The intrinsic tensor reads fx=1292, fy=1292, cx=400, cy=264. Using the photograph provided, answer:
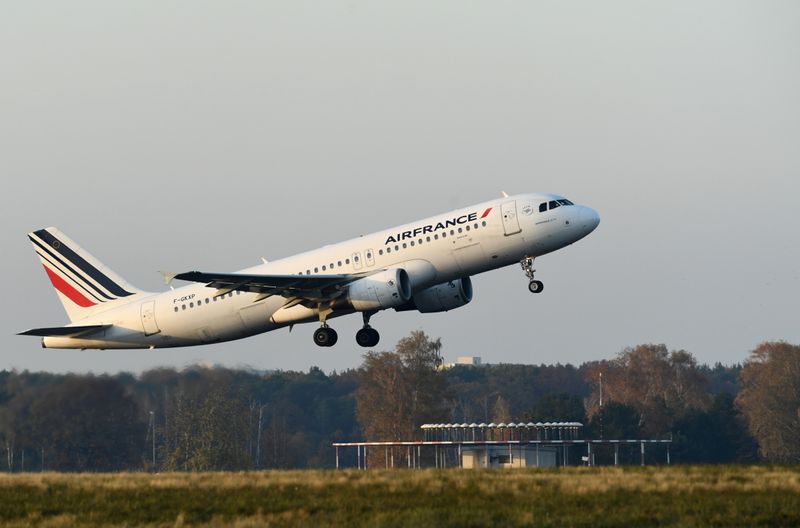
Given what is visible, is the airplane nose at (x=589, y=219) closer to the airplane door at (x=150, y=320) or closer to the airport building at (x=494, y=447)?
the airplane door at (x=150, y=320)

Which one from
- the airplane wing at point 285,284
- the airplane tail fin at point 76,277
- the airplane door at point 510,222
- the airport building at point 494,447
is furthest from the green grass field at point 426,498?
the airport building at point 494,447

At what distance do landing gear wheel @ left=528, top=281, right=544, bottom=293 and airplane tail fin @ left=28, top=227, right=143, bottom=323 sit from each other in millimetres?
18503

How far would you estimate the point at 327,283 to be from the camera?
51906mm

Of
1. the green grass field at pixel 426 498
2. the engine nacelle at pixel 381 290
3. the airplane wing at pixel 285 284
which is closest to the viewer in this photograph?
the green grass field at pixel 426 498

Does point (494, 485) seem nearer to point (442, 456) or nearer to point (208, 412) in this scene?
point (208, 412)

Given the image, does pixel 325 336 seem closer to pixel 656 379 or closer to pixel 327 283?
pixel 327 283

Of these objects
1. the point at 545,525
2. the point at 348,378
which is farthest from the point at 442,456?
the point at 545,525

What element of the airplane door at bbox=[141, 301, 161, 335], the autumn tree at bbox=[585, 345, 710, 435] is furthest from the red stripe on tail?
the autumn tree at bbox=[585, 345, 710, 435]

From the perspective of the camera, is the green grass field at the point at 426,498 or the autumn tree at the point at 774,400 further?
the autumn tree at the point at 774,400

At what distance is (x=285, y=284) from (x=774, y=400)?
67806 millimetres

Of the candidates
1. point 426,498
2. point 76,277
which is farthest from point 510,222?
point 76,277

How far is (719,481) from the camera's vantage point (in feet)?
124

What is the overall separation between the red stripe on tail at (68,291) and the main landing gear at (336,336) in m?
11.4

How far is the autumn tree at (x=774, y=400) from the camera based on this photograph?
4126 inches
